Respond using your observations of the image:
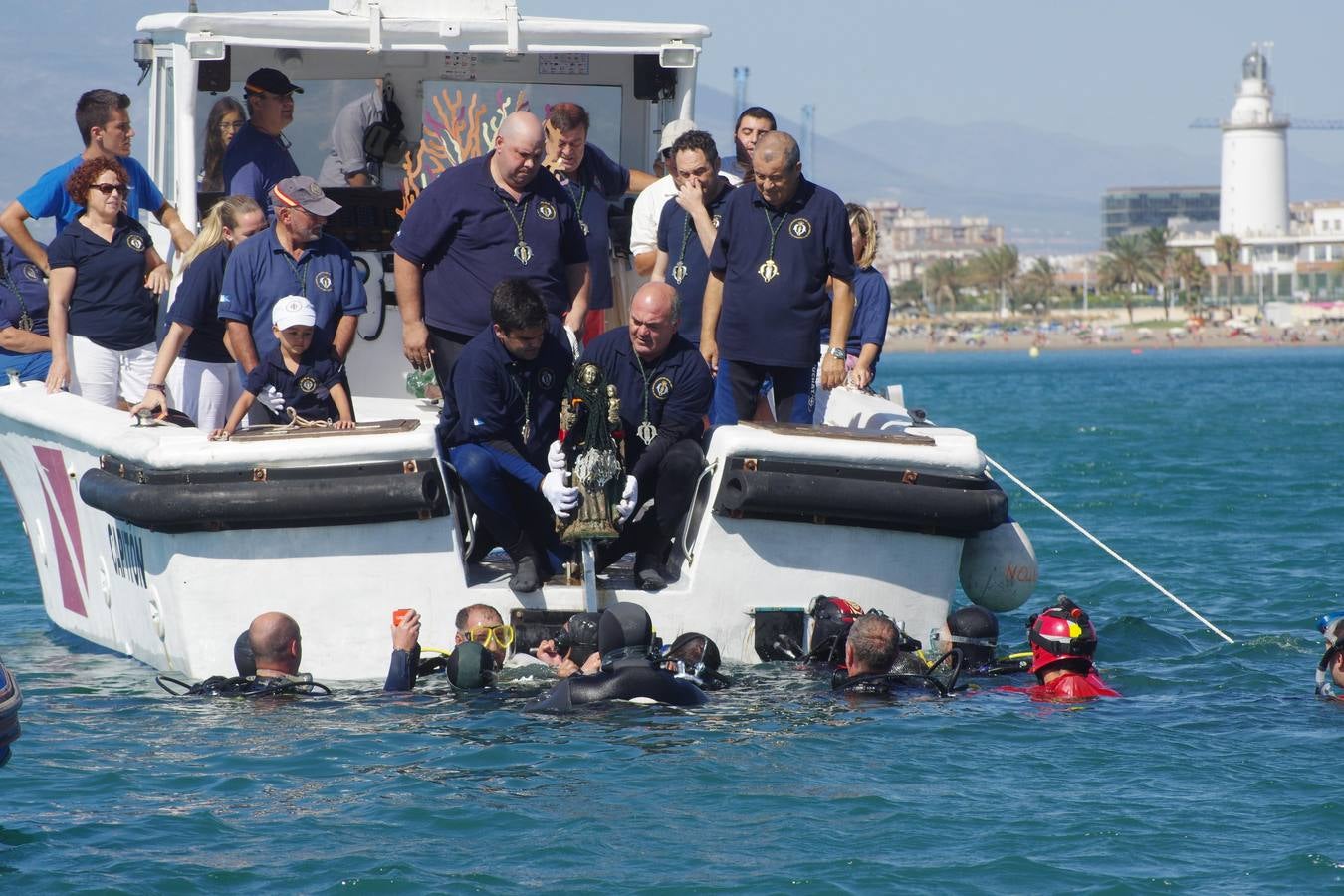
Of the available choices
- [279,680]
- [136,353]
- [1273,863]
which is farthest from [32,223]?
[1273,863]

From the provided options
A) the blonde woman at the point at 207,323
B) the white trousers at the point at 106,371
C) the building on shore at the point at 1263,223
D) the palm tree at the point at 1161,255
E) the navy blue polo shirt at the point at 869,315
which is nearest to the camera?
the blonde woman at the point at 207,323

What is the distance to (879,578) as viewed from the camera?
8211 millimetres

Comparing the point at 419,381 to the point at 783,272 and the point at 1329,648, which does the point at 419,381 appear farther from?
the point at 1329,648

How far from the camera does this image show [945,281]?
181 meters

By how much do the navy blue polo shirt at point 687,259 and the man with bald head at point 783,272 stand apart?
1.64 ft

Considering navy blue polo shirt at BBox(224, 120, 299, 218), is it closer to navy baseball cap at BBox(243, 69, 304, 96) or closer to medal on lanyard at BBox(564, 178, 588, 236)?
navy baseball cap at BBox(243, 69, 304, 96)

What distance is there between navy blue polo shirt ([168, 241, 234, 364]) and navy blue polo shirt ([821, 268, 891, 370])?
337 centimetres

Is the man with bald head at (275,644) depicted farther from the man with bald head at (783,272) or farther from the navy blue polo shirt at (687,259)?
the navy blue polo shirt at (687,259)

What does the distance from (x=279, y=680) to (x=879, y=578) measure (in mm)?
2670

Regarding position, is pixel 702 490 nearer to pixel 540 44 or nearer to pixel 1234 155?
pixel 540 44

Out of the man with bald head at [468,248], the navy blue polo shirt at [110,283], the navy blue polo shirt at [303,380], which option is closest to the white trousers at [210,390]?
the navy blue polo shirt at [303,380]

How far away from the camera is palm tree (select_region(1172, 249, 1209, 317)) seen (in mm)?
142000

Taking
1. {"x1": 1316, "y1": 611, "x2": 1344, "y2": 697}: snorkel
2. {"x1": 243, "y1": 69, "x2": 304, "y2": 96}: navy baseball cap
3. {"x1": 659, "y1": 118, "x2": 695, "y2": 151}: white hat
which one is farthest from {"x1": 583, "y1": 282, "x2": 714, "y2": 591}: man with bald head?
{"x1": 243, "y1": 69, "x2": 304, "y2": 96}: navy baseball cap

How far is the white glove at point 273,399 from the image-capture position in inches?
321
